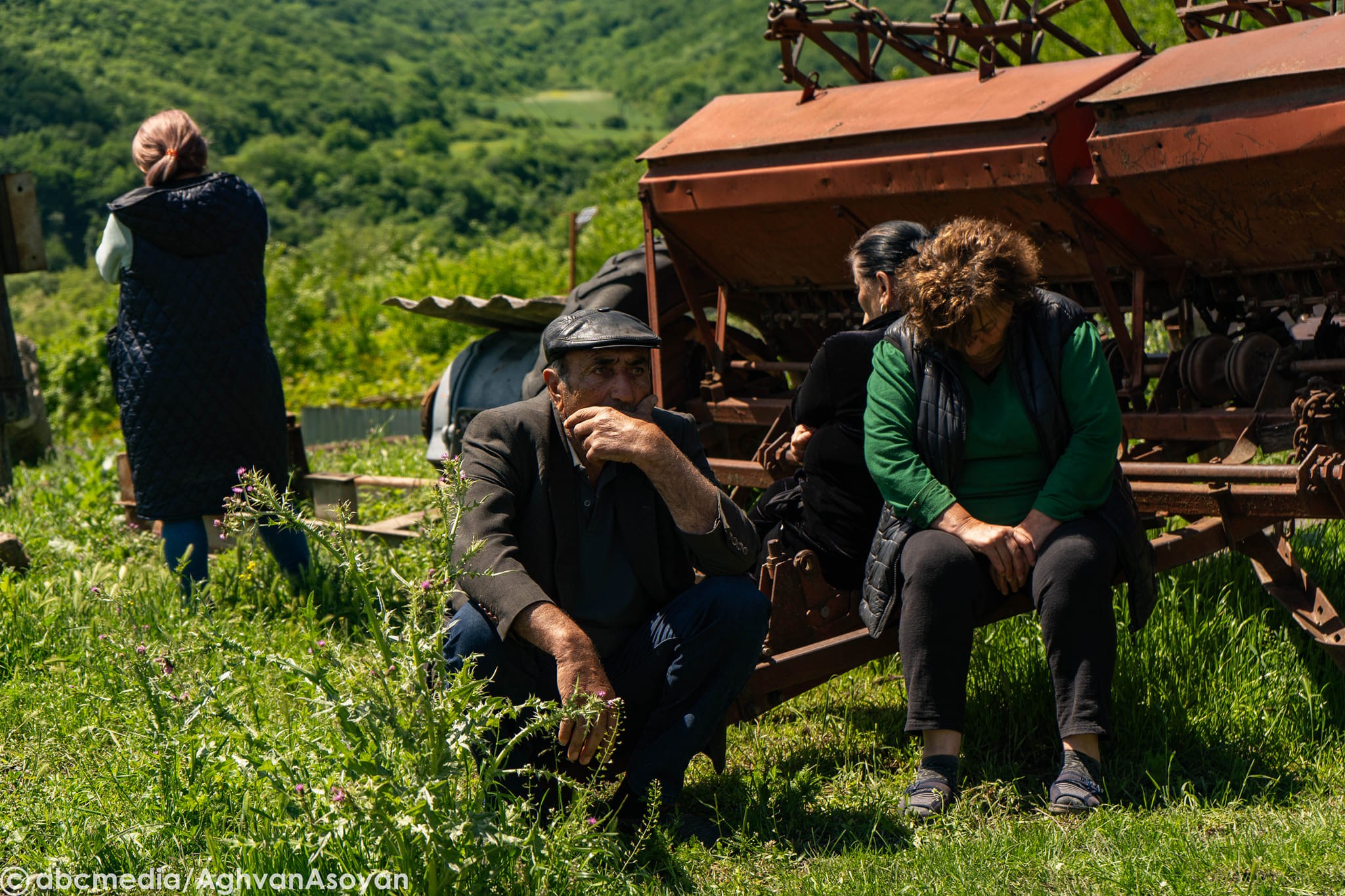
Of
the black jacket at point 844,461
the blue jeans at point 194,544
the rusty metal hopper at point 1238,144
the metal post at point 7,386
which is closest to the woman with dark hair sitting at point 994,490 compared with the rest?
the black jacket at point 844,461

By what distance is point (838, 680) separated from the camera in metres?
3.92

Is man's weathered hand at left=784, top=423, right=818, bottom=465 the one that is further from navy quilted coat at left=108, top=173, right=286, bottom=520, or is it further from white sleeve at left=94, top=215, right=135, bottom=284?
white sleeve at left=94, top=215, right=135, bottom=284

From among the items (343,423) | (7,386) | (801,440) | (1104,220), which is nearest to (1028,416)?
(801,440)

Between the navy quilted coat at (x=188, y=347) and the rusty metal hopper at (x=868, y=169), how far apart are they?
1.82m

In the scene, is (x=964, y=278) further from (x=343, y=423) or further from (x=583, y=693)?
(x=343, y=423)

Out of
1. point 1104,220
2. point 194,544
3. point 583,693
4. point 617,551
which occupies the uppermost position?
point 1104,220

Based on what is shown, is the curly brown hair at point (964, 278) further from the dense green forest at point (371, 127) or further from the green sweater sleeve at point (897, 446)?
the dense green forest at point (371, 127)

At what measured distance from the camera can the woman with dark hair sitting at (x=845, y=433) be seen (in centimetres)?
344

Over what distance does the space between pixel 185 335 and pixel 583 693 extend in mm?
2582

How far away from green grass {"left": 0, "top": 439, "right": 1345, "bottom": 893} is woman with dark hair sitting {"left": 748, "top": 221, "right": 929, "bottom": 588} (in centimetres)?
55

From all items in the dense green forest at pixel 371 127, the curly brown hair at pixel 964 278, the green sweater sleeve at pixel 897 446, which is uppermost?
the curly brown hair at pixel 964 278

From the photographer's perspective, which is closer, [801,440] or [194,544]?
[801,440]

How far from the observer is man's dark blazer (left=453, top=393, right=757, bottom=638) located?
279cm

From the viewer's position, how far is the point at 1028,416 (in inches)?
125
